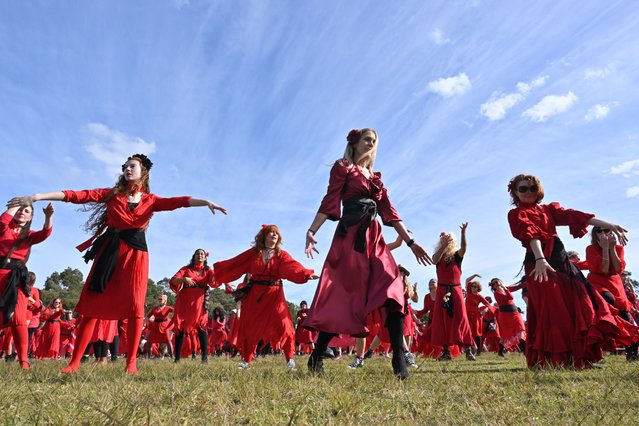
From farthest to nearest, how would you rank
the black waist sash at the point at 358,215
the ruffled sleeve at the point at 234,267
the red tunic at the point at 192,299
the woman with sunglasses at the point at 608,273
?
the red tunic at the point at 192,299 < the ruffled sleeve at the point at 234,267 < the woman with sunglasses at the point at 608,273 < the black waist sash at the point at 358,215

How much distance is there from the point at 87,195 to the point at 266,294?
3.00 meters

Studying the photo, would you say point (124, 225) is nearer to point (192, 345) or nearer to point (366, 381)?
point (366, 381)

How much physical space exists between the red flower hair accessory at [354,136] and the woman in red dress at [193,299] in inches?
Result: 240

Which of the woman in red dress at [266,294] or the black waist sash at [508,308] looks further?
the black waist sash at [508,308]

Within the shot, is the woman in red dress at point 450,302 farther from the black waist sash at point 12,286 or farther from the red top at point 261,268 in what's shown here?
the black waist sash at point 12,286

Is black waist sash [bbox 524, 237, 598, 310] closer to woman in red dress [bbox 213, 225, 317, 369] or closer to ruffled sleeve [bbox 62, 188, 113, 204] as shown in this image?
woman in red dress [bbox 213, 225, 317, 369]

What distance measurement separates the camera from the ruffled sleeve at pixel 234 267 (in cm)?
772

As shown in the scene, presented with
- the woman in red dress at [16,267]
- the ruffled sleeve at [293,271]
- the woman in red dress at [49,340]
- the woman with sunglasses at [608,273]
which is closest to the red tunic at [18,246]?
the woman in red dress at [16,267]

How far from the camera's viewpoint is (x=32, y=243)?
718cm

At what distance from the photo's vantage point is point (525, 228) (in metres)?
5.35

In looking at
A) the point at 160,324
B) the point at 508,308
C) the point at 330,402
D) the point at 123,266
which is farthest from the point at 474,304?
the point at 330,402

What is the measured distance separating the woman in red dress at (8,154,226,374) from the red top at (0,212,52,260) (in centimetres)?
203

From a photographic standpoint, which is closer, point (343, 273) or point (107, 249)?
point (343, 273)

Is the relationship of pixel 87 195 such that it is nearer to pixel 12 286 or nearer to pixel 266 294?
pixel 12 286
